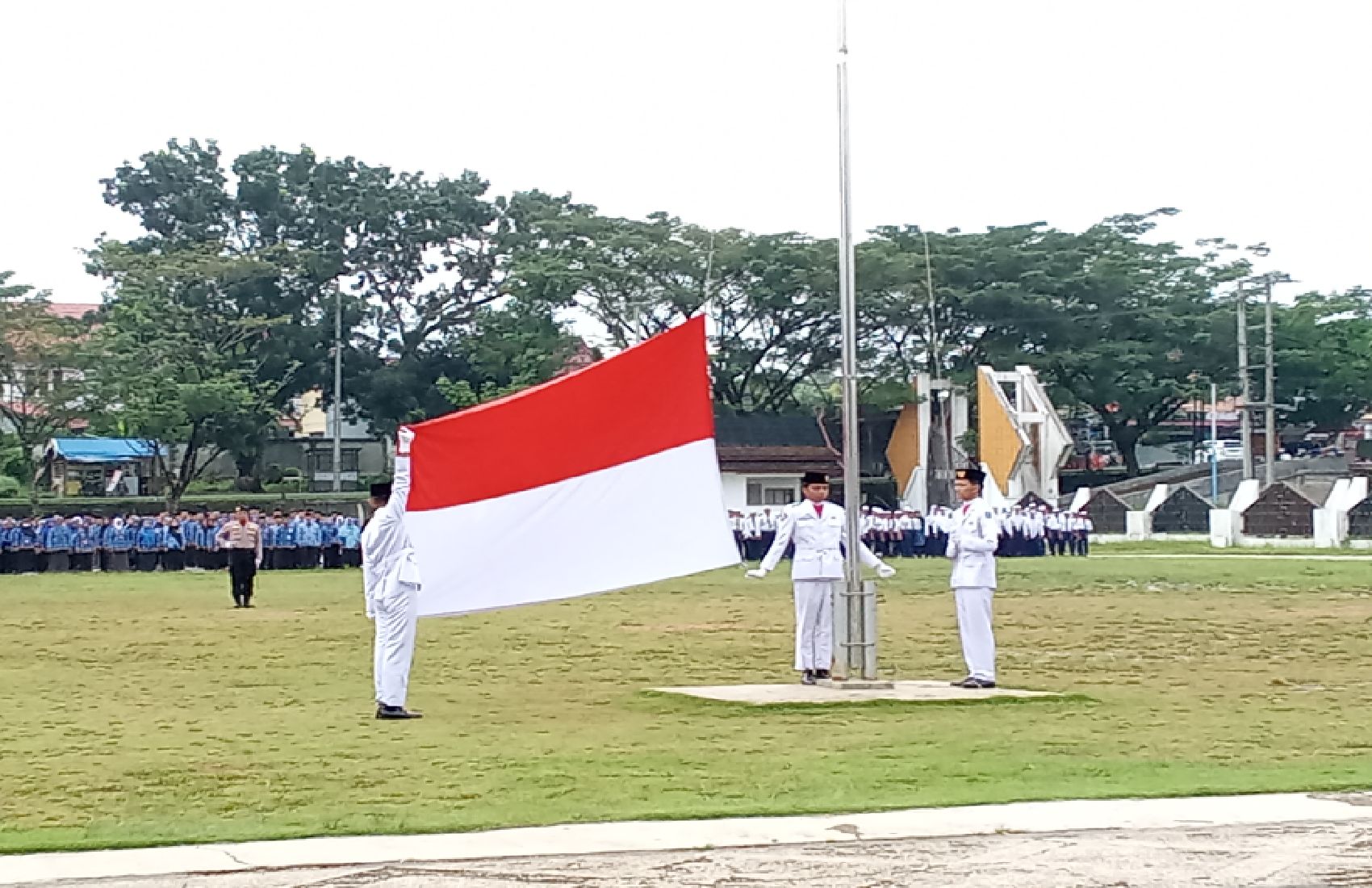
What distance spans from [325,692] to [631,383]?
371 cm

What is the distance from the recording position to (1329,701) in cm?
1358

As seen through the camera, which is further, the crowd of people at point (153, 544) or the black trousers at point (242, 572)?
the crowd of people at point (153, 544)

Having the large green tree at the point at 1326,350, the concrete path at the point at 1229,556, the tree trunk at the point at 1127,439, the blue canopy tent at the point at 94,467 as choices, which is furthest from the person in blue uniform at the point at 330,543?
the large green tree at the point at 1326,350

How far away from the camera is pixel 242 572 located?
2703cm

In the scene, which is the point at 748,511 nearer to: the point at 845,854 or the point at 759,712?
the point at 759,712

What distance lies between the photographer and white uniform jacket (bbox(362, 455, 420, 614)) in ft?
42.9

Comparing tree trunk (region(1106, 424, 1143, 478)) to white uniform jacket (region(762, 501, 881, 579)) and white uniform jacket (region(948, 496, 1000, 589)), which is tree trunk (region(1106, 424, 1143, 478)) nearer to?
white uniform jacket (region(948, 496, 1000, 589))

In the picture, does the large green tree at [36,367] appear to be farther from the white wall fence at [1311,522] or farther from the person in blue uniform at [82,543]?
the white wall fence at [1311,522]

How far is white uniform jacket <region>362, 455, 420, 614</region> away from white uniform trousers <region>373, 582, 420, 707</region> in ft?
0.24

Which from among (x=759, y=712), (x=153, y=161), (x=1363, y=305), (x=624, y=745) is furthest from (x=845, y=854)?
(x=1363, y=305)

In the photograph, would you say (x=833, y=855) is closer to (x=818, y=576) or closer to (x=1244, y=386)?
(x=818, y=576)

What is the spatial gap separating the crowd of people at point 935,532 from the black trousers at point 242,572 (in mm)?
18709

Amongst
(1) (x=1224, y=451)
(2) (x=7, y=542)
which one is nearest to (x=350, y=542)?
(2) (x=7, y=542)

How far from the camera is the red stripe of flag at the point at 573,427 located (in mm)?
12859
